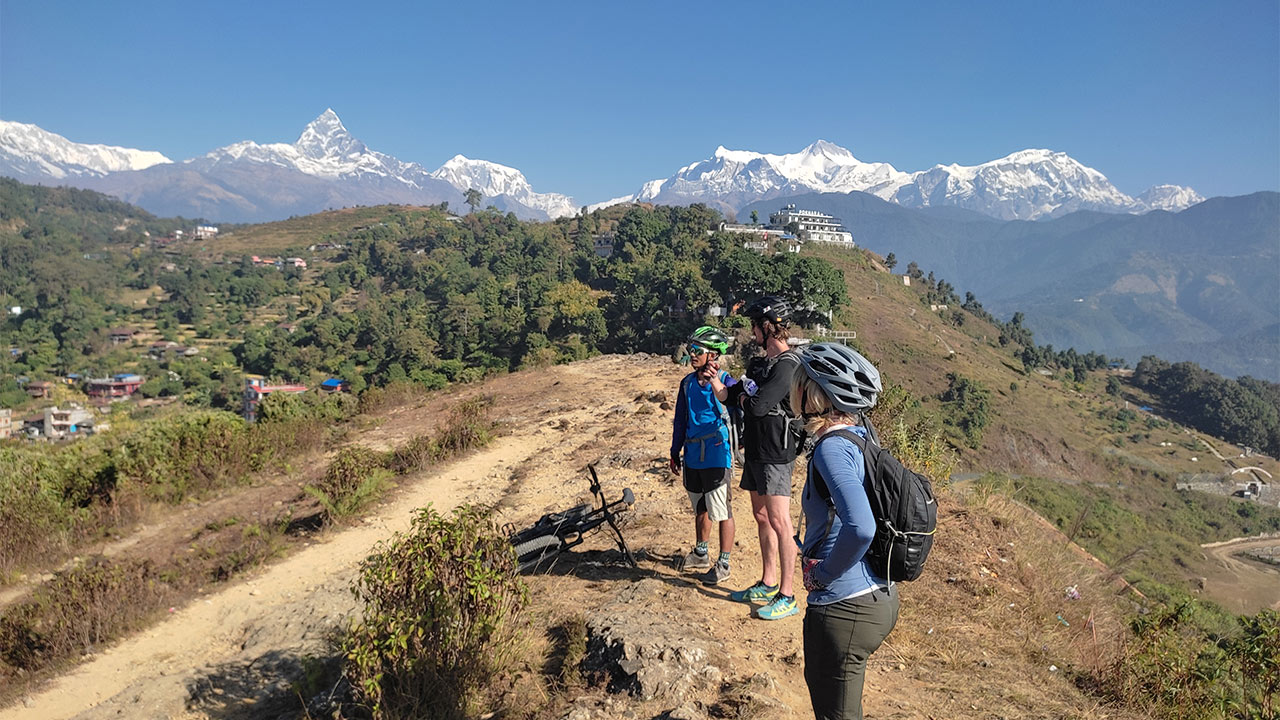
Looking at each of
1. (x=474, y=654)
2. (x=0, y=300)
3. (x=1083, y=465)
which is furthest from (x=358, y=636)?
(x=0, y=300)

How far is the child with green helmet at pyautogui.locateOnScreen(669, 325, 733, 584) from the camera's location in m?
4.01

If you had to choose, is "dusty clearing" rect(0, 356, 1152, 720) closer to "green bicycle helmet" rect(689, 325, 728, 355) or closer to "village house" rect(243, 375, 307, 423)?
"green bicycle helmet" rect(689, 325, 728, 355)

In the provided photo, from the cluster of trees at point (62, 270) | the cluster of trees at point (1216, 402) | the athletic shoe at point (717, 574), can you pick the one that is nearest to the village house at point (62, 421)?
the cluster of trees at point (62, 270)

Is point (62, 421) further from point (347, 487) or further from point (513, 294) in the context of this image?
point (347, 487)

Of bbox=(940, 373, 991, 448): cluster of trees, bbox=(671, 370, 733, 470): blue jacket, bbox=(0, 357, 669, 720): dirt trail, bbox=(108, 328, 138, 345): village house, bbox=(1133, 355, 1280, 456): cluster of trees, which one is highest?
bbox=(671, 370, 733, 470): blue jacket

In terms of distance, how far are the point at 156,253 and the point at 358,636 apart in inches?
5939

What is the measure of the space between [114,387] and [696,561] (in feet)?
239

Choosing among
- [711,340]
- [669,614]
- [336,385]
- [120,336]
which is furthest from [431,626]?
[120,336]

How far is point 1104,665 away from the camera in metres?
3.84

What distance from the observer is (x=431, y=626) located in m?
3.20

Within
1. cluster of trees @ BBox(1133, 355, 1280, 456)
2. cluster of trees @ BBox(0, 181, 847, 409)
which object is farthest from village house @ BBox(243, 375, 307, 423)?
cluster of trees @ BBox(1133, 355, 1280, 456)

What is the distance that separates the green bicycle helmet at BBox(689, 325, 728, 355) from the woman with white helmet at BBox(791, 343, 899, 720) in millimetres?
1672

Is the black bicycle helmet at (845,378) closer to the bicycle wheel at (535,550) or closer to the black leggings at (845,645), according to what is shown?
the black leggings at (845,645)

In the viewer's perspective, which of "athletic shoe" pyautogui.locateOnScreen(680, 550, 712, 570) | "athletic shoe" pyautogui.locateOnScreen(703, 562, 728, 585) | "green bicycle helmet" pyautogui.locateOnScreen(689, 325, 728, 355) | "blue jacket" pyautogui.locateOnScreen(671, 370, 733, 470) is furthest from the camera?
"athletic shoe" pyautogui.locateOnScreen(680, 550, 712, 570)
